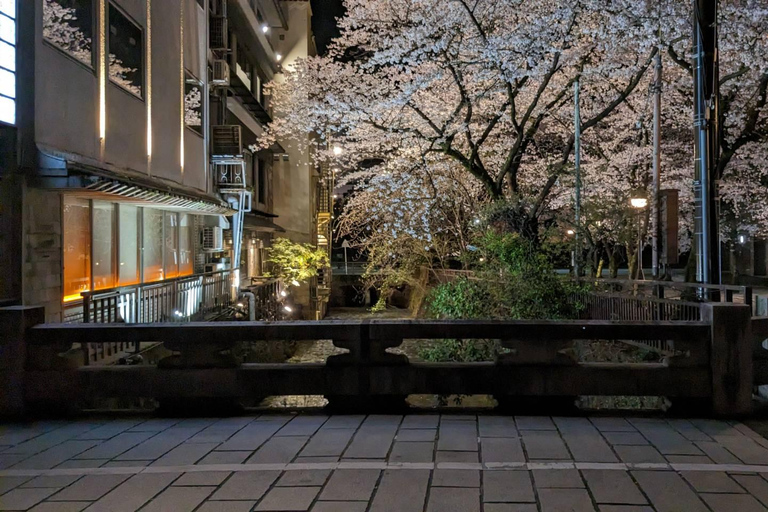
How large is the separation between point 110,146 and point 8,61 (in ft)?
10.1

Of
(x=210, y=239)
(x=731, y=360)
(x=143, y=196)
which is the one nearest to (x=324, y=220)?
(x=210, y=239)

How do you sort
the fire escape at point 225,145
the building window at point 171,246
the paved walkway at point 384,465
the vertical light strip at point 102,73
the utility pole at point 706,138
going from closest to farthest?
the paved walkway at point 384,465
the utility pole at point 706,138
the vertical light strip at point 102,73
the building window at point 171,246
the fire escape at point 225,145

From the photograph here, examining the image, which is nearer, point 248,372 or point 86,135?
point 248,372

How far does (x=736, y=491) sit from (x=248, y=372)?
→ 458 centimetres

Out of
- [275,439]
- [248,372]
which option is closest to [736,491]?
[275,439]

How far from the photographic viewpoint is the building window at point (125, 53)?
11.5 metres

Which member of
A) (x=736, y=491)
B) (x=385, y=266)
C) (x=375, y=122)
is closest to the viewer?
(x=736, y=491)

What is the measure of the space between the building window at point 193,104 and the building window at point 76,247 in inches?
231

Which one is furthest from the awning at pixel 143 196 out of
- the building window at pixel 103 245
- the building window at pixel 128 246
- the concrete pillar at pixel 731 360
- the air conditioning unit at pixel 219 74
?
the concrete pillar at pixel 731 360

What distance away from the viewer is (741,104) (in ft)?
64.6

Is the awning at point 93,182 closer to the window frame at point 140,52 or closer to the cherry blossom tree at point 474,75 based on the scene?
the window frame at point 140,52

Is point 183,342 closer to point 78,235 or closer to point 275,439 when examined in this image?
point 275,439

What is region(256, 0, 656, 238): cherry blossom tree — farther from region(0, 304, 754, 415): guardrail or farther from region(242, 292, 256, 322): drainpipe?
region(0, 304, 754, 415): guardrail

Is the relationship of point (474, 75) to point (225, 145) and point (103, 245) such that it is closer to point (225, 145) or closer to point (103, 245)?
point (225, 145)
